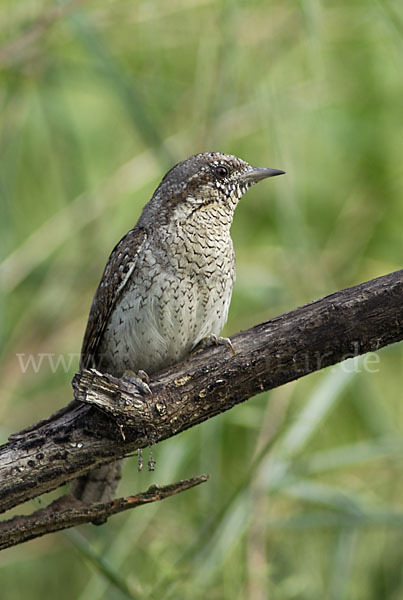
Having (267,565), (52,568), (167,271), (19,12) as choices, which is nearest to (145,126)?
(167,271)

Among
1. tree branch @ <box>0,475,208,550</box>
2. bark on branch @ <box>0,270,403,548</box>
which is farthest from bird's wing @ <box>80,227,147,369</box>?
tree branch @ <box>0,475,208,550</box>

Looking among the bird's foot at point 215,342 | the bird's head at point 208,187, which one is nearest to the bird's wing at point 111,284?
the bird's head at point 208,187

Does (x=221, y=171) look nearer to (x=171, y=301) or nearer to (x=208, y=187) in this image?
(x=208, y=187)

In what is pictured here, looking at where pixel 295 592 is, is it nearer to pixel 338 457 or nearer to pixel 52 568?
pixel 338 457

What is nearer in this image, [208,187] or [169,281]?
[169,281]

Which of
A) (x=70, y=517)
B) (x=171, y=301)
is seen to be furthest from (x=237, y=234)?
(x=70, y=517)
